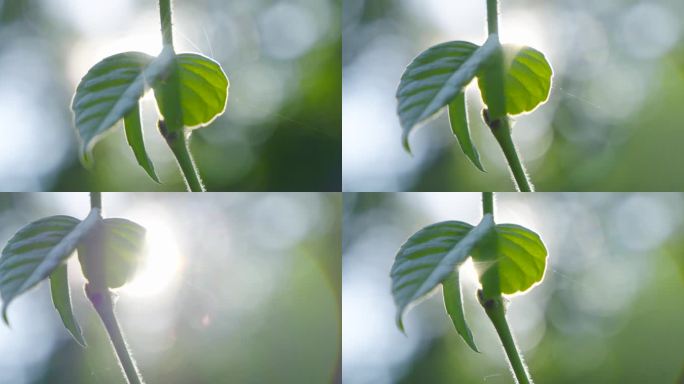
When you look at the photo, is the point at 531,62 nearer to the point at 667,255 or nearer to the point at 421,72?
the point at 421,72

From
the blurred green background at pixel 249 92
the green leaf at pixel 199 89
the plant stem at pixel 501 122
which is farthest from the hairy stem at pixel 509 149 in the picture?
the blurred green background at pixel 249 92

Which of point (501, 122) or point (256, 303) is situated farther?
point (256, 303)

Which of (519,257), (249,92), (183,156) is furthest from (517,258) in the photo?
(249,92)


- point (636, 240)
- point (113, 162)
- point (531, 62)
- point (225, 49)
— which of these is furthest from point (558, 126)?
point (531, 62)

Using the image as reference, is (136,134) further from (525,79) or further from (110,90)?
(525,79)

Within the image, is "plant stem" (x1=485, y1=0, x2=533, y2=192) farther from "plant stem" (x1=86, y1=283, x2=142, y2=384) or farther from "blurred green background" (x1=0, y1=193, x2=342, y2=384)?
"blurred green background" (x1=0, y1=193, x2=342, y2=384)

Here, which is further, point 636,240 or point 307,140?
point 636,240
